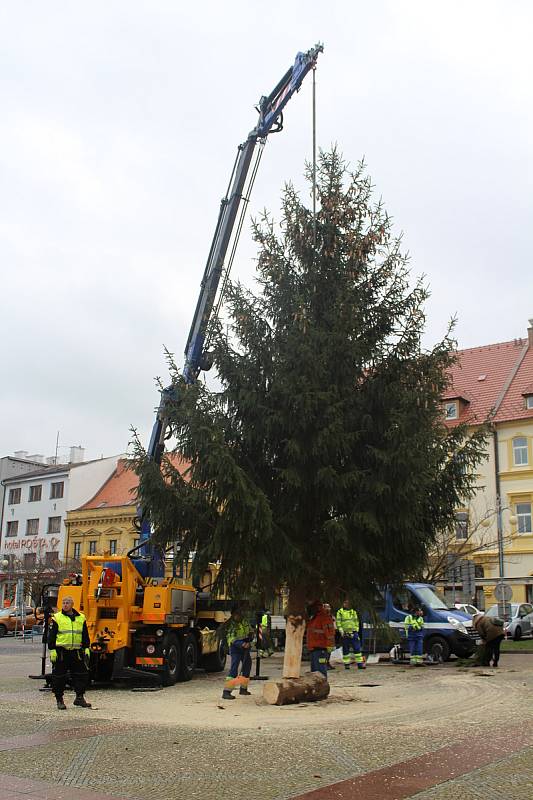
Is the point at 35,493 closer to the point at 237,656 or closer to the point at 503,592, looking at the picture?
the point at 503,592

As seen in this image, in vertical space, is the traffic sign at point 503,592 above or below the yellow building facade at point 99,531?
below

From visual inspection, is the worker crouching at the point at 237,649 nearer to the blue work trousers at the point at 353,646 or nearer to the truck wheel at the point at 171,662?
Answer: the truck wheel at the point at 171,662

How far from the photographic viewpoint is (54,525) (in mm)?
65938

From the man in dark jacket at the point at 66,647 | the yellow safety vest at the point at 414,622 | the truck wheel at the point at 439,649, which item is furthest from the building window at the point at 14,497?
the man in dark jacket at the point at 66,647

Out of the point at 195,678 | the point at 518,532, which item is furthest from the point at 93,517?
the point at 195,678

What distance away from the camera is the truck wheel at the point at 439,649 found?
2173 cm

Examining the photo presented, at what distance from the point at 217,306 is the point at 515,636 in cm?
2362

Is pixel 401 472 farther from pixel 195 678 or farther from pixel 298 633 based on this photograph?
pixel 195 678

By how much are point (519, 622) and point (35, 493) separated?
4384cm

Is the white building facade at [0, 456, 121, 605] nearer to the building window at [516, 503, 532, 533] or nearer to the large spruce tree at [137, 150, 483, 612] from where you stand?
the building window at [516, 503, 532, 533]

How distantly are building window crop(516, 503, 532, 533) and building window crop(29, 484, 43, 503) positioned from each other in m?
37.6

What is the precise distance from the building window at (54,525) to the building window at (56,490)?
1574 mm

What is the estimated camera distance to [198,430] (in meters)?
13.4

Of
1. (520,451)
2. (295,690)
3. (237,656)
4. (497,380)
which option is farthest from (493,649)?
(497,380)
